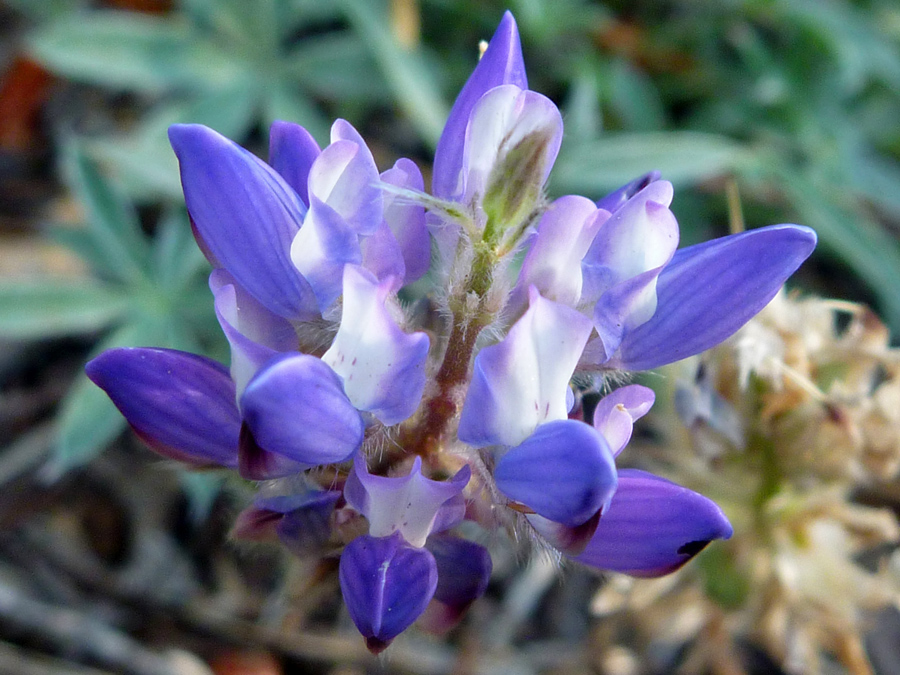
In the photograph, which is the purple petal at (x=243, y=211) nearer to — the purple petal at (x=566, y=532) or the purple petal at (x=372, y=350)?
the purple petal at (x=372, y=350)

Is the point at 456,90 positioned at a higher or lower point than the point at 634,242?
lower

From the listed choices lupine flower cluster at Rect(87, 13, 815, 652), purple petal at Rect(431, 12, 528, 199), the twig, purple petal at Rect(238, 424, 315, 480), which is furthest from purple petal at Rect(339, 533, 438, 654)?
the twig

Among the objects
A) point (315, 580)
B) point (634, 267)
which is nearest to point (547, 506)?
point (634, 267)

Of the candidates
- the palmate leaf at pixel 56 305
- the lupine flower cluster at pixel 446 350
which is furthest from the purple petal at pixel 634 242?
the palmate leaf at pixel 56 305

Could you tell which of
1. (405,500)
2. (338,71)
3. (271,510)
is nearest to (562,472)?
(405,500)

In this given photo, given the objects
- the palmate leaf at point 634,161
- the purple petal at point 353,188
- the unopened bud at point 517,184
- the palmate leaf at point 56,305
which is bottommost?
the palmate leaf at point 56,305

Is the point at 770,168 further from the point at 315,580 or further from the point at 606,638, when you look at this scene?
the point at 315,580

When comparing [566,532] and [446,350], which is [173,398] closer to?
[446,350]
